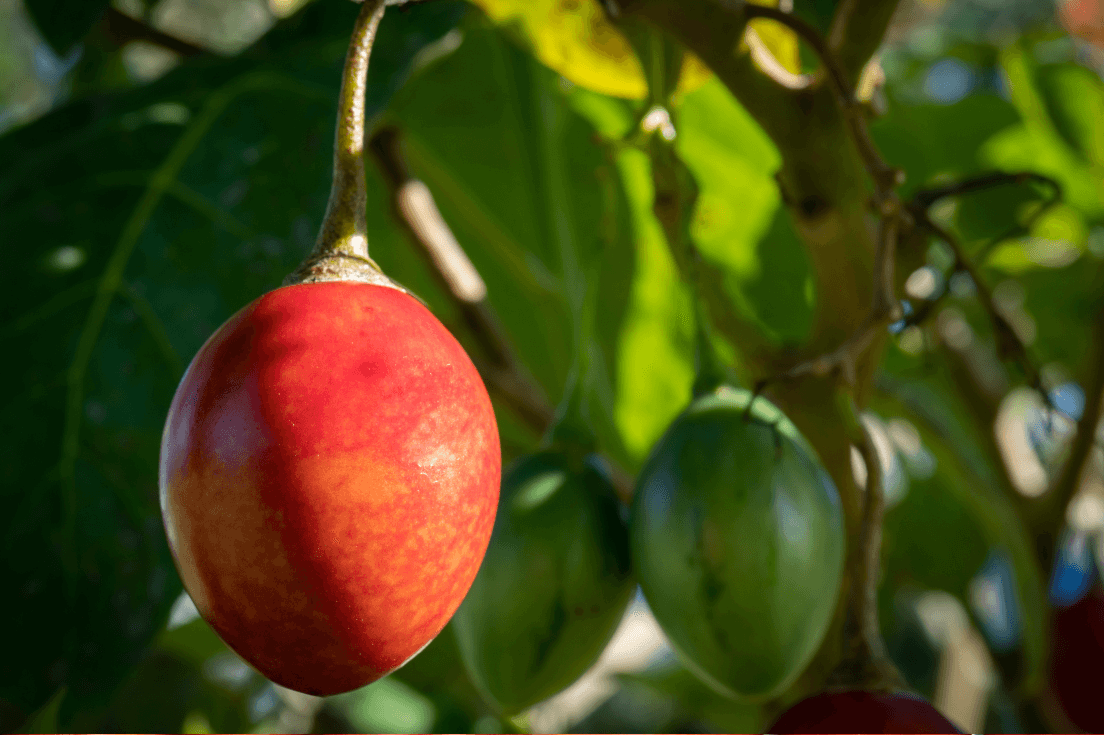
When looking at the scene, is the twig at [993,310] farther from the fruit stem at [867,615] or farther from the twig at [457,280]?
the twig at [457,280]

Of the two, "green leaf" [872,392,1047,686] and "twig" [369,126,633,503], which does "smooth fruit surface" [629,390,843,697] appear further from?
"green leaf" [872,392,1047,686]

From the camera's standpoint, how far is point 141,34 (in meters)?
0.88

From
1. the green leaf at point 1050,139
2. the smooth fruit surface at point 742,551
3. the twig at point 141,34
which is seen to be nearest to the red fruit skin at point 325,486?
the smooth fruit surface at point 742,551

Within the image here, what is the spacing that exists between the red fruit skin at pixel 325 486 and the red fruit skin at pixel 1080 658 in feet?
3.91

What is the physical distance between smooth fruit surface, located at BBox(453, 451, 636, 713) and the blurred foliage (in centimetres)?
15

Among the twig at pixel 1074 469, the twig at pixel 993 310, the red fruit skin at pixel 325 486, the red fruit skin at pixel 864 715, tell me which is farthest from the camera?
the twig at pixel 1074 469

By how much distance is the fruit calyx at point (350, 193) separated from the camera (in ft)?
1.09

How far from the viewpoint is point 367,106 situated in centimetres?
53

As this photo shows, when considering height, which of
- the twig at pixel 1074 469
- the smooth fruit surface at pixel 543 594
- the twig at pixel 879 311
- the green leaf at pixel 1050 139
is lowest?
the twig at pixel 1074 469

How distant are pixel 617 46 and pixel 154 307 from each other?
32cm

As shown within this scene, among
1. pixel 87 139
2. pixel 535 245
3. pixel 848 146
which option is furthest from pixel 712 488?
pixel 535 245

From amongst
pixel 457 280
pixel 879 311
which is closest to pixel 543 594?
pixel 879 311

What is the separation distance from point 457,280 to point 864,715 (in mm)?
571

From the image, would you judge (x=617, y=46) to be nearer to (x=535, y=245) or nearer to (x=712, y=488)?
(x=712, y=488)
